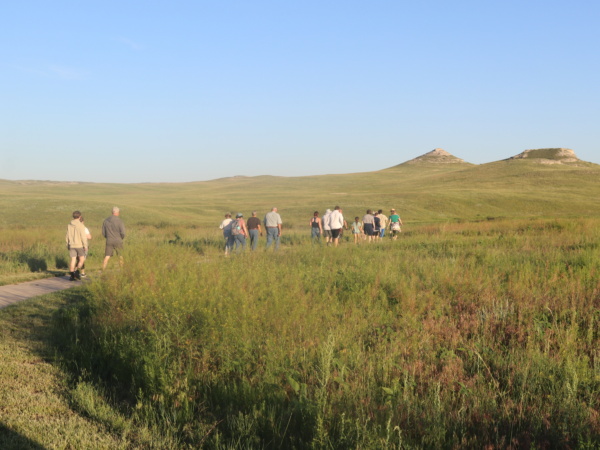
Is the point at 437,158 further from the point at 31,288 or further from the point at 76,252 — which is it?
the point at 31,288

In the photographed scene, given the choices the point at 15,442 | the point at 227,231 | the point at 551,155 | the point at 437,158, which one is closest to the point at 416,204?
the point at 227,231

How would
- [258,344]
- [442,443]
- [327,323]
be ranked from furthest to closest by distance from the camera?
1. [327,323]
2. [258,344]
3. [442,443]

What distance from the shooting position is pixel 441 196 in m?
64.9

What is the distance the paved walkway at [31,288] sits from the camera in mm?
11273

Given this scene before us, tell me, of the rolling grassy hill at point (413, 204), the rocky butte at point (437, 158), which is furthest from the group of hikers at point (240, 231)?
the rocky butte at point (437, 158)

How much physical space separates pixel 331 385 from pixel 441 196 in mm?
62164

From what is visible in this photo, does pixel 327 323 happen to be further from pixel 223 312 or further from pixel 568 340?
pixel 568 340

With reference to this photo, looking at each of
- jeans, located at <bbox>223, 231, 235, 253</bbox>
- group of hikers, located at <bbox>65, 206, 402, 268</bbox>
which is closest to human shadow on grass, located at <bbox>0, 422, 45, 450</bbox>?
group of hikers, located at <bbox>65, 206, 402, 268</bbox>

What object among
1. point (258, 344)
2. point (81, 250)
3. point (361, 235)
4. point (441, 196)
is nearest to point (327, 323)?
point (258, 344)

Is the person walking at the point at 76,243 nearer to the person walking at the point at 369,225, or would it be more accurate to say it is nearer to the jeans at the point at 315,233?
the jeans at the point at 315,233

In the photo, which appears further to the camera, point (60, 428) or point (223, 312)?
point (223, 312)

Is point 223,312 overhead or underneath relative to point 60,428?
overhead

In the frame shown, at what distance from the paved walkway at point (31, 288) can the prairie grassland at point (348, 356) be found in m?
2.52

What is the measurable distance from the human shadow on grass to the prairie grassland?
0.97 metres
